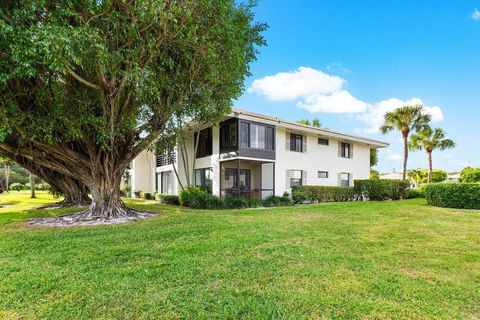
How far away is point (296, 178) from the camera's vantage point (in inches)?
747

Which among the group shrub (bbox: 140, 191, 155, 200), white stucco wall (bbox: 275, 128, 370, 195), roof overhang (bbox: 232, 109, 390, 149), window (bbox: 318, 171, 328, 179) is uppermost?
roof overhang (bbox: 232, 109, 390, 149)

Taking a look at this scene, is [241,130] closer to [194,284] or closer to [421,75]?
[421,75]

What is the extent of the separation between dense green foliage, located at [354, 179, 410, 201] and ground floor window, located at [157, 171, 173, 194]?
14.3 metres

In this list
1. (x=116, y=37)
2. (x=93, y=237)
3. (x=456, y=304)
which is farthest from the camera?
(x=116, y=37)

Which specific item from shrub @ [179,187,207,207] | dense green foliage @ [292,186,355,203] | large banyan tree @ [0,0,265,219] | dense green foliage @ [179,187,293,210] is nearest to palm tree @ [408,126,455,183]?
dense green foliage @ [292,186,355,203]

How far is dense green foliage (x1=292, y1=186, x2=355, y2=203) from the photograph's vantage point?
17359mm

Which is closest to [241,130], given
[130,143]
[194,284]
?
[130,143]

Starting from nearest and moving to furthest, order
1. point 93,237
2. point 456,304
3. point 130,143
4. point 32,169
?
point 456,304, point 93,237, point 130,143, point 32,169

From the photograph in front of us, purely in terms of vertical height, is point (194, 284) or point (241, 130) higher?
point (241, 130)

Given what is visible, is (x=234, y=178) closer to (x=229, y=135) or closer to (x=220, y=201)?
(x=229, y=135)

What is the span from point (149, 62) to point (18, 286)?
6921 millimetres

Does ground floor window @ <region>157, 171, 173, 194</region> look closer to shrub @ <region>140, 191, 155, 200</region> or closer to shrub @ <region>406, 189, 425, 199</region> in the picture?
shrub @ <region>140, 191, 155, 200</region>

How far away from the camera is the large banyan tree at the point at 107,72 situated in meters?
6.42

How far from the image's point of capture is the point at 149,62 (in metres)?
8.78
